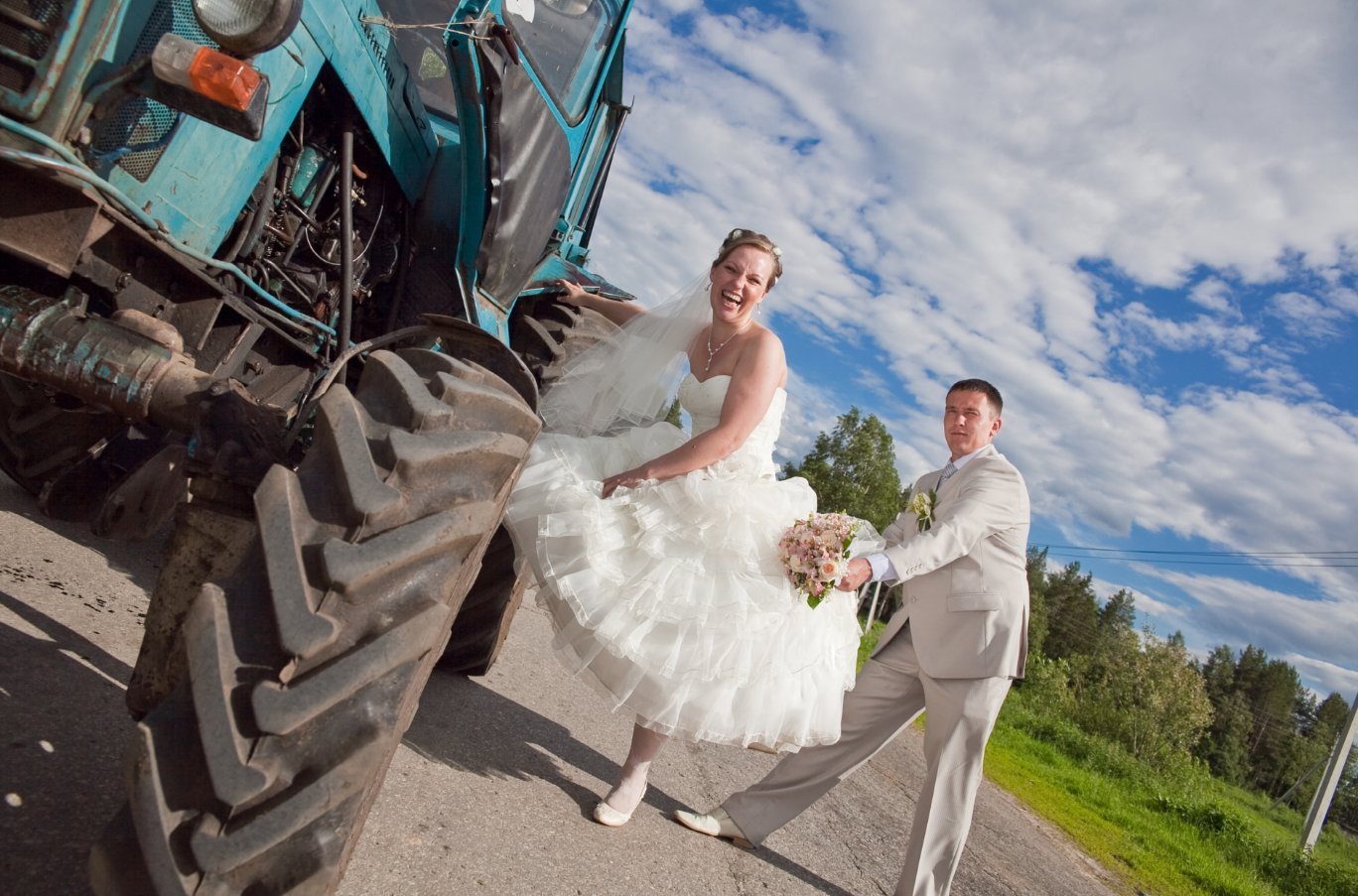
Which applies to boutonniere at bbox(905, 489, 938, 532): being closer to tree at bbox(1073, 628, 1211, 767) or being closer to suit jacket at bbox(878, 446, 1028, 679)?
suit jacket at bbox(878, 446, 1028, 679)

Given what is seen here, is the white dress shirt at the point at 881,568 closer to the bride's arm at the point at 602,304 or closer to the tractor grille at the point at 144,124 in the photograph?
the bride's arm at the point at 602,304

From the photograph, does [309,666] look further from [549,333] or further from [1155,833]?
[1155,833]

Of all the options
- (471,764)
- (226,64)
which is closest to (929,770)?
(471,764)

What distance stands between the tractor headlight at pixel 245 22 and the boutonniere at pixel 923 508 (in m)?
3.15

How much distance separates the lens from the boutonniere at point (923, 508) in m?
4.20

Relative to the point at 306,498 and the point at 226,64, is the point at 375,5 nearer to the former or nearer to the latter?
the point at 226,64

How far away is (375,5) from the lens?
3611 millimetres

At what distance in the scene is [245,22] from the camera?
2242mm

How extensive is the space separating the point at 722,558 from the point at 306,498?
6.11 feet

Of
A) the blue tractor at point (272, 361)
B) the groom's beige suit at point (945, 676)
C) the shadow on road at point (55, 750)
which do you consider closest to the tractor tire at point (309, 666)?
the blue tractor at point (272, 361)

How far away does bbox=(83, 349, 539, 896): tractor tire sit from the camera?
1524mm

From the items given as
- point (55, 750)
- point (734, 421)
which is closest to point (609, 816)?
point (734, 421)

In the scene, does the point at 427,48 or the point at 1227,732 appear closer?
the point at 427,48

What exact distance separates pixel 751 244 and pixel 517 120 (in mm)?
1083
